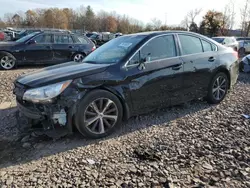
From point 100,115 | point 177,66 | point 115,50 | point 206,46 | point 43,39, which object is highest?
point 43,39

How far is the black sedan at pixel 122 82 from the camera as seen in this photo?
10.6 feet

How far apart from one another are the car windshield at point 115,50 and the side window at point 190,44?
34.1 inches

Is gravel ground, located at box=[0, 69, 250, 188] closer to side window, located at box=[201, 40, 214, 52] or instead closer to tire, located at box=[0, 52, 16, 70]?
side window, located at box=[201, 40, 214, 52]

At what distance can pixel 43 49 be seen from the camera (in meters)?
9.55

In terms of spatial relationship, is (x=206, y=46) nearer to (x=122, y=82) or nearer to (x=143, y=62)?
(x=143, y=62)

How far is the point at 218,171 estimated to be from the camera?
275 cm

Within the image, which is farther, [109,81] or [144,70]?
[144,70]

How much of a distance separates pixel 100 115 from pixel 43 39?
742 centimetres

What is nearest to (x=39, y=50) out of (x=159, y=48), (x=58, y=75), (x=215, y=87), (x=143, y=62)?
(x=58, y=75)

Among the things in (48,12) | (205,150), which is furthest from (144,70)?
(48,12)

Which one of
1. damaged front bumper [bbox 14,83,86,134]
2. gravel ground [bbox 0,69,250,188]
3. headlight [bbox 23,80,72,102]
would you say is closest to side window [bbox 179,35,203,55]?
gravel ground [bbox 0,69,250,188]

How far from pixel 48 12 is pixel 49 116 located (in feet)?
260

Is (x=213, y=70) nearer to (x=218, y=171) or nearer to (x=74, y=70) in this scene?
(x=218, y=171)

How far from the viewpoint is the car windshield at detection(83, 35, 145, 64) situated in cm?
385
